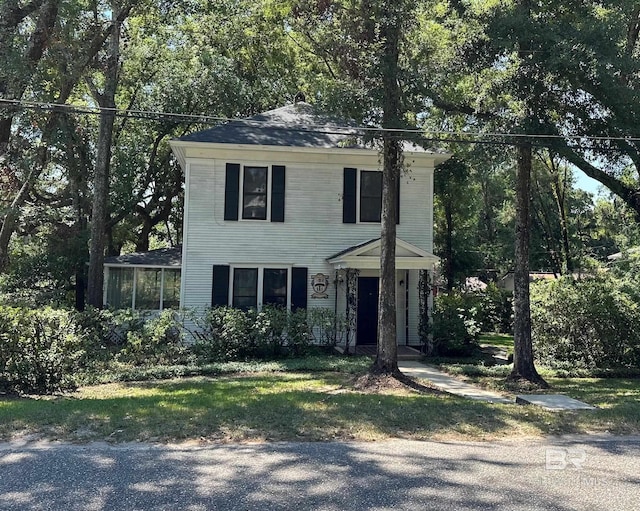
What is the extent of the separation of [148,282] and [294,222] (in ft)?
16.4

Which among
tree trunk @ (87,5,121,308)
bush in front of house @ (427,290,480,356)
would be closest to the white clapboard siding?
bush in front of house @ (427,290,480,356)

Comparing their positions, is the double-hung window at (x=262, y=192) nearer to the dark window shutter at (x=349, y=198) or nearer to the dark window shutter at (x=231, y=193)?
the dark window shutter at (x=231, y=193)

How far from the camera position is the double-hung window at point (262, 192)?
14.9 m

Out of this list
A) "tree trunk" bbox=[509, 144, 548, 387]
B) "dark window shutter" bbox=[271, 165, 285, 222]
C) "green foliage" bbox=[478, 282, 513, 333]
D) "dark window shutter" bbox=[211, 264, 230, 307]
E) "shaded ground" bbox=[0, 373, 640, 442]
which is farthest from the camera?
"green foliage" bbox=[478, 282, 513, 333]

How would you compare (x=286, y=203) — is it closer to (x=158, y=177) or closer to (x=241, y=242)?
(x=241, y=242)

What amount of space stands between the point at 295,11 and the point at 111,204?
12182 millimetres

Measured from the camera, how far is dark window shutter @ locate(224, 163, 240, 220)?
1475 centimetres

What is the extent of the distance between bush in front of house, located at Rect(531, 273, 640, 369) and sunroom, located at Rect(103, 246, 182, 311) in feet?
32.8

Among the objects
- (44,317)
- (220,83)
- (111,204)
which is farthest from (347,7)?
(111,204)

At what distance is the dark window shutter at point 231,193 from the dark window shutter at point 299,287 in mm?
2234

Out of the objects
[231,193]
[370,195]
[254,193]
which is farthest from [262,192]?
[370,195]

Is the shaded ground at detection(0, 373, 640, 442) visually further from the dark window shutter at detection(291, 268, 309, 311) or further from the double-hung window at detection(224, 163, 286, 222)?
the double-hung window at detection(224, 163, 286, 222)

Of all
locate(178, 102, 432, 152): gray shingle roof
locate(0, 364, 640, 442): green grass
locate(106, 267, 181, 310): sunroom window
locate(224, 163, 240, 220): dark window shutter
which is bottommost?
locate(0, 364, 640, 442): green grass

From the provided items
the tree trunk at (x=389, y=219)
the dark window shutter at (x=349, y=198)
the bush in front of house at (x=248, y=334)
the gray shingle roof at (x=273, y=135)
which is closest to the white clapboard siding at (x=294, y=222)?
the dark window shutter at (x=349, y=198)
